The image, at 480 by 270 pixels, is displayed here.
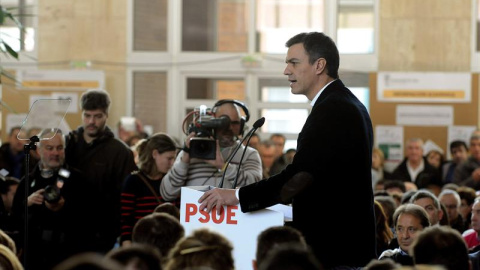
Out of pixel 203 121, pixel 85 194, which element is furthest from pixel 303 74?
pixel 85 194

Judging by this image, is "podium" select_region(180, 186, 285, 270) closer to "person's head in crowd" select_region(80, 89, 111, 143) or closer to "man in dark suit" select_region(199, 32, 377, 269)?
"man in dark suit" select_region(199, 32, 377, 269)

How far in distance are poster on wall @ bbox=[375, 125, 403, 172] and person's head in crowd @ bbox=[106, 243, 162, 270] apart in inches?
428

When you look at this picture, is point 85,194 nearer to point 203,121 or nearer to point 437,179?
point 203,121

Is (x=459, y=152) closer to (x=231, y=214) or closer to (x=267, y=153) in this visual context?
(x=267, y=153)

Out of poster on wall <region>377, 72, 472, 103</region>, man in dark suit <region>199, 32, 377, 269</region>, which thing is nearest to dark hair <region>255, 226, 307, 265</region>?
man in dark suit <region>199, 32, 377, 269</region>

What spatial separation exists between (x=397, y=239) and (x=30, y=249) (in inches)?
94.9

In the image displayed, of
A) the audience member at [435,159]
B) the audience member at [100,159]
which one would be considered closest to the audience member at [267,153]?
the audience member at [435,159]

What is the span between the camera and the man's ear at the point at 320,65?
437 centimetres

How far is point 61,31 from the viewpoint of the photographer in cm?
1438

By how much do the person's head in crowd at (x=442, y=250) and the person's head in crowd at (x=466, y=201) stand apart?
4834mm

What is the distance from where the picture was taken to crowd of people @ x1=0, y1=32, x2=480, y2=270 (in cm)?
370

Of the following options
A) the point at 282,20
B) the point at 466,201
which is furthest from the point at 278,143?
the point at 466,201

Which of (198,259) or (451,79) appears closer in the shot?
(198,259)

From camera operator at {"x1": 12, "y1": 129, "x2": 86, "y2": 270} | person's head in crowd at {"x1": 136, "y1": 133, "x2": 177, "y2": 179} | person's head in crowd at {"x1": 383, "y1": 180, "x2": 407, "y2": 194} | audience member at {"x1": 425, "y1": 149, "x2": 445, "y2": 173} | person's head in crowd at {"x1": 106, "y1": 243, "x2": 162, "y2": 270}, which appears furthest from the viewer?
audience member at {"x1": 425, "y1": 149, "x2": 445, "y2": 173}
